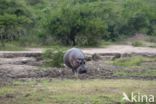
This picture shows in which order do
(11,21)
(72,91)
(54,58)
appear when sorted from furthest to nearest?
(11,21), (54,58), (72,91)

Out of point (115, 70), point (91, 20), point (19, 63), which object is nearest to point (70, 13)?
point (91, 20)

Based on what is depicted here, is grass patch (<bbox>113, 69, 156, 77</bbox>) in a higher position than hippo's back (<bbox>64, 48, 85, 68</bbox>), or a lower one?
lower

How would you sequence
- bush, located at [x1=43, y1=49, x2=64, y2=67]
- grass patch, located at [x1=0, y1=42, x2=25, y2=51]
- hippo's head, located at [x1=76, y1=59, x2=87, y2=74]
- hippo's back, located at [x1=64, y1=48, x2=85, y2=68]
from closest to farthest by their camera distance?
hippo's head, located at [x1=76, y1=59, x2=87, y2=74]
hippo's back, located at [x1=64, y1=48, x2=85, y2=68]
bush, located at [x1=43, y1=49, x2=64, y2=67]
grass patch, located at [x1=0, y1=42, x2=25, y2=51]

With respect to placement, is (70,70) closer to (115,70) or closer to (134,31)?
(115,70)

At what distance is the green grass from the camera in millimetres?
11375

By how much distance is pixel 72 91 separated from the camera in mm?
12828

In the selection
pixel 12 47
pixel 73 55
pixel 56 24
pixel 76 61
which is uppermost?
pixel 73 55

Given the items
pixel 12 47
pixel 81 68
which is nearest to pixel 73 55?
pixel 81 68

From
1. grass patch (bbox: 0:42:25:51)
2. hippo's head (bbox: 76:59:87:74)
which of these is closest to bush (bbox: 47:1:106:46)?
grass patch (bbox: 0:42:25:51)

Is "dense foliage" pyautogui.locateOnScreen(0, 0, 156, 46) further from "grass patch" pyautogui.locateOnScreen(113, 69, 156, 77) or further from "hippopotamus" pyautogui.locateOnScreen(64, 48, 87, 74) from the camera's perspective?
"grass patch" pyautogui.locateOnScreen(113, 69, 156, 77)

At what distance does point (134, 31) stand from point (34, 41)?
13.6m

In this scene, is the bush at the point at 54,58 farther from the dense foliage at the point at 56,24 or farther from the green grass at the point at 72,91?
the dense foliage at the point at 56,24

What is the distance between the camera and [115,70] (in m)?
18.5

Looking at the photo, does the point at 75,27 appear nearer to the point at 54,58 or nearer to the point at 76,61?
the point at 54,58
